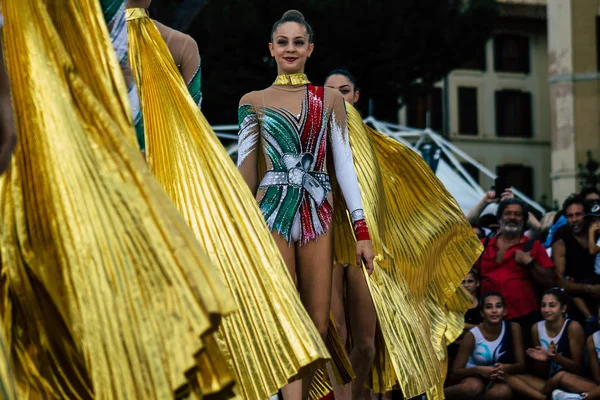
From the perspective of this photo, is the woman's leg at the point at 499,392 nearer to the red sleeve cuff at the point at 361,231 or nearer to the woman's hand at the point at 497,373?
the woman's hand at the point at 497,373

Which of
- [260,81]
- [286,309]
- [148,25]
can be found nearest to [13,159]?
[286,309]

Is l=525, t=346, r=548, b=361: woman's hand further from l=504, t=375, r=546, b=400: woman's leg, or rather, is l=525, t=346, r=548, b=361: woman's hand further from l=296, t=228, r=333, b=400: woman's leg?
l=296, t=228, r=333, b=400: woman's leg

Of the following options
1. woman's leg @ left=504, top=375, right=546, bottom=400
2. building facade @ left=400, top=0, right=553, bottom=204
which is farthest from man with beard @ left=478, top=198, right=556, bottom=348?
building facade @ left=400, top=0, right=553, bottom=204

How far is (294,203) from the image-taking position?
20.1 ft

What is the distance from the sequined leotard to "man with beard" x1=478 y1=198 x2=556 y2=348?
11.2 feet

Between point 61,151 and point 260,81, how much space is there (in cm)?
2130

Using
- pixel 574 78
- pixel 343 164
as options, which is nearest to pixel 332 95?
pixel 343 164

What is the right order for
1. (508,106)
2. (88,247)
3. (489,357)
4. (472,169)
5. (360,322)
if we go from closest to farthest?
1. (88,247)
2. (360,322)
3. (489,357)
4. (472,169)
5. (508,106)

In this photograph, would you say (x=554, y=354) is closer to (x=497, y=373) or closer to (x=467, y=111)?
(x=497, y=373)

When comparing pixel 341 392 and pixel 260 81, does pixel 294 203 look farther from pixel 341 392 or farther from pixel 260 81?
pixel 260 81

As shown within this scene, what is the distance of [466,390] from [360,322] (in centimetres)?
227

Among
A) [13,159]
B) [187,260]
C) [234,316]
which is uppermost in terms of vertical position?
[13,159]

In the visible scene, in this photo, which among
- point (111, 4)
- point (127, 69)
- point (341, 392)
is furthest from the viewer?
point (341, 392)

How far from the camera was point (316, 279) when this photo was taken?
6.06 metres
